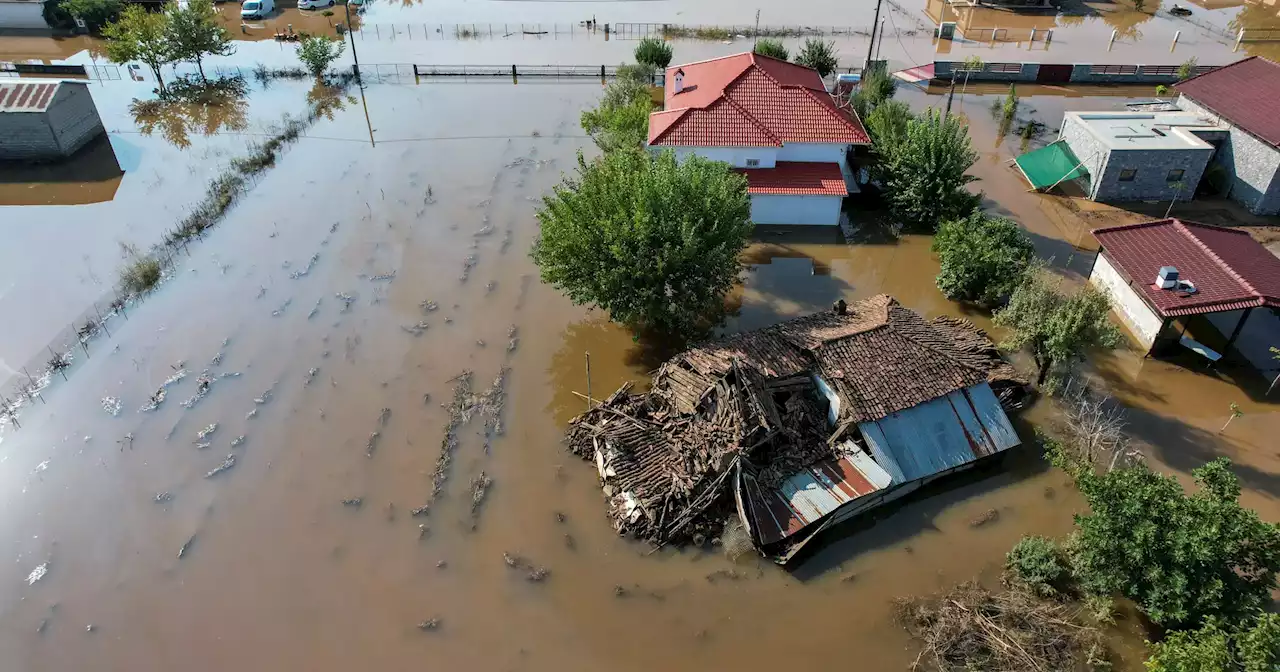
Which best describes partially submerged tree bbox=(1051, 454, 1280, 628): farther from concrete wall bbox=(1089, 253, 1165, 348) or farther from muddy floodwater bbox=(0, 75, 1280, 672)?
concrete wall bbox=(1089, 253, 1165, 348)

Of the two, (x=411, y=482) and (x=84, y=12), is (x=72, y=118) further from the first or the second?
(x=411, y=482)

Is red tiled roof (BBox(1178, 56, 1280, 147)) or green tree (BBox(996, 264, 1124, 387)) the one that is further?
red tiled roof (BBox(1178, 56, 1280, 147))

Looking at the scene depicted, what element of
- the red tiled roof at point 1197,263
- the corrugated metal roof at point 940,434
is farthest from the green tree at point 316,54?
the red tiled roof at point 1197,263

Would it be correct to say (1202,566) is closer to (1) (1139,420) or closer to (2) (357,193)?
(1) (1139,420)

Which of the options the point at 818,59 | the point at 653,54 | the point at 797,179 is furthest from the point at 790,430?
the point at 653,54

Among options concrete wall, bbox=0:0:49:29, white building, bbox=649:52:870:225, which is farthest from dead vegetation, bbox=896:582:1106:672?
concrete wall, bbox=0:0:49:29

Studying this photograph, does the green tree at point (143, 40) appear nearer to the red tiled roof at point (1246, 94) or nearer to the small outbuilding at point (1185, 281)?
the small outbuilding at point (1185, 281)
